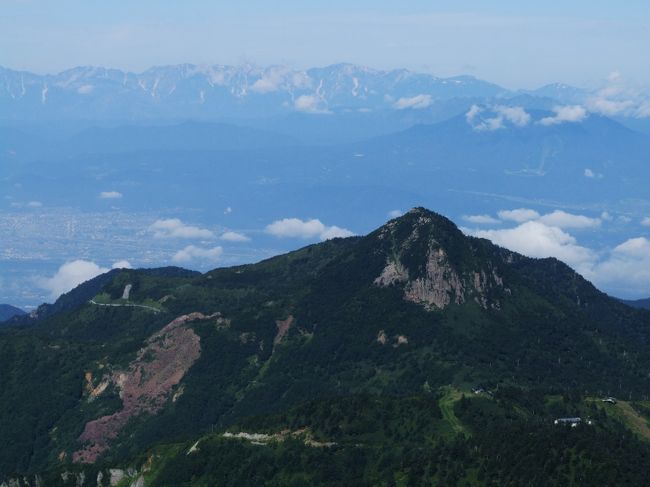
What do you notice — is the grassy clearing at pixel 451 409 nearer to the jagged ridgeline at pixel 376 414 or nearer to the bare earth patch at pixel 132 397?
the jagged ridgeline at pixel 376 414

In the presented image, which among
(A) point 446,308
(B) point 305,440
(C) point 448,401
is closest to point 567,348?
(A) point 446,308

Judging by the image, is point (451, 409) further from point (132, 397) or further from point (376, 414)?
point (132, 397)

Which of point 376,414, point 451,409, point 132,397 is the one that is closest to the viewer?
point 451,409

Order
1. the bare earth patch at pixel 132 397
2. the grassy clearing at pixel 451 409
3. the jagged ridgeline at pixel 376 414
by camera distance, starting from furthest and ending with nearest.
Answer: the bare earth patch at pixel 132 397
the grassy clearing at pixel 451 409
the jagged ridgeline at pixel 376 414

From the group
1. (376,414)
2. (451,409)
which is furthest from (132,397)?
(451,409)

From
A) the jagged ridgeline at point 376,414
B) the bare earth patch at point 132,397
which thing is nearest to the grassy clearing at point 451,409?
the jagged ridgeline at point 376,414

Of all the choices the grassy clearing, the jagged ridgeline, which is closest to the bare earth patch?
the jagged ridgeline

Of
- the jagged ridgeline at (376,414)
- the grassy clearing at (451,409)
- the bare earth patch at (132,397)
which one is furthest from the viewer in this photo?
the bare earth patch at (132,397)

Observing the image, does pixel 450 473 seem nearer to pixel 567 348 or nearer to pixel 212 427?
pixel 212 427

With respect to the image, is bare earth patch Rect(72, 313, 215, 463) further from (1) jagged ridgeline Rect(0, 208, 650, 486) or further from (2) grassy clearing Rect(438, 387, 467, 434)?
(2) grassy clearing Rect(438, 387, 467, 434)

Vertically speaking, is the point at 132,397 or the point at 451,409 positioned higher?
the point at 132,397

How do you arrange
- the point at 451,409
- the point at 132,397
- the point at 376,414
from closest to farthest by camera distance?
the point at 451,409, the point at 376,414, the point at 132,397
